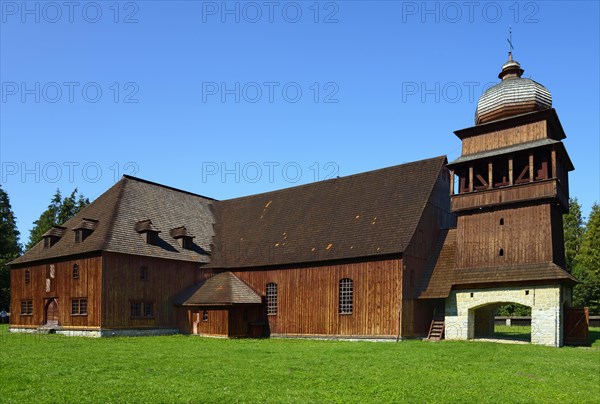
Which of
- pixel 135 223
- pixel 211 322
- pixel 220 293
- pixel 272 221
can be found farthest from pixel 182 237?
pixel 211 322

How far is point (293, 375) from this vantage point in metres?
16.2

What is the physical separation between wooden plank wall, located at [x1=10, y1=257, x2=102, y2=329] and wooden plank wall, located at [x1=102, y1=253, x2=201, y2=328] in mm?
749

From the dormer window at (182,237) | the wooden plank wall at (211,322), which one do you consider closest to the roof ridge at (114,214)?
the dormer window at (182,237)

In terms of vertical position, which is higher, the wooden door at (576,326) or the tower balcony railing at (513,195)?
the tower balcony railing at (513,195)

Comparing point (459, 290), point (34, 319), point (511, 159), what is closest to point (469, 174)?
point (511, 159)

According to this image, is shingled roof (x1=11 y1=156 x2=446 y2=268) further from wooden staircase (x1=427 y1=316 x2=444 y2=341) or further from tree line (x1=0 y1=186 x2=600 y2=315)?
tree line (x1=0 y1=186 x2=600 y2=315)

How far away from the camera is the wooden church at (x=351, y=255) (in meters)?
30.4

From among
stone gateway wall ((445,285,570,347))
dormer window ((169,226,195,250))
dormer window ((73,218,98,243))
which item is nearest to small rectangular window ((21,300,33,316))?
dormer window ((73,218,98,243))

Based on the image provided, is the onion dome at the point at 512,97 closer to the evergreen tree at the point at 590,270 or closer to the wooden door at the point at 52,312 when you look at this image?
the evergreen tree at the point at 590,270

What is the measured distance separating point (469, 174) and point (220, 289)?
60.0ft

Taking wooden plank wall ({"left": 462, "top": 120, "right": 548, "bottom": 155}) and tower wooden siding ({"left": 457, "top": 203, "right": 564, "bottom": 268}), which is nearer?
tower wooden siding ({"left": 457, "top": 203, "right": 564, "bottom": 268})

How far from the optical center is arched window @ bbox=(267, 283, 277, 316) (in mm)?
37062

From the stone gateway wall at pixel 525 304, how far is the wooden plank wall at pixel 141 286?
19.2 m

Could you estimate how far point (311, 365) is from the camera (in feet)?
60.8
